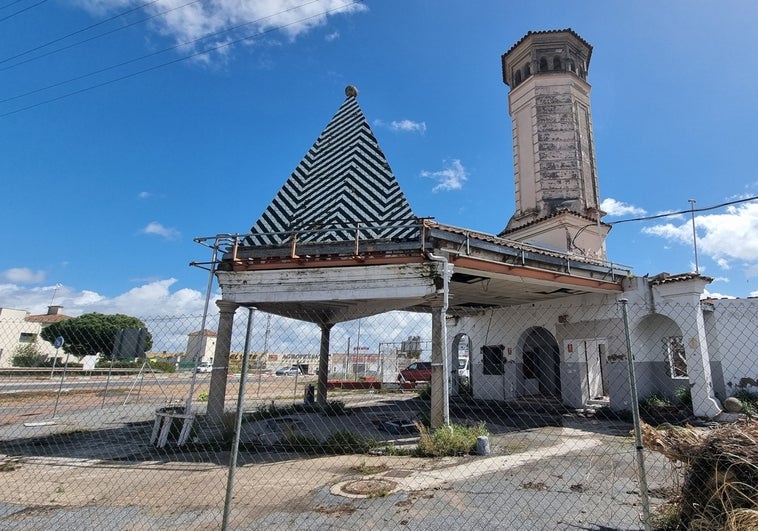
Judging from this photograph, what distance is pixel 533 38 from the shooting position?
20406mm

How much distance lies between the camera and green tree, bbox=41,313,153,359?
43.2 metres

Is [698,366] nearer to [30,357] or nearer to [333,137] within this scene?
[333,137]

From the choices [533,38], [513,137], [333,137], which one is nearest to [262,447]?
[333,137]

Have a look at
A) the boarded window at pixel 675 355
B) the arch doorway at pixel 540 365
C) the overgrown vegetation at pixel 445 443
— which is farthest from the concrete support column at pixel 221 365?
the boarded window at pixel 675 355

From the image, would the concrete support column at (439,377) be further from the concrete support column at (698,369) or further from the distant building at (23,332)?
the distant building at (23,332)

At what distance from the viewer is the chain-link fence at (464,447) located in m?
4.67

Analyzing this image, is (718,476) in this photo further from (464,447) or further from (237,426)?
(464,447)

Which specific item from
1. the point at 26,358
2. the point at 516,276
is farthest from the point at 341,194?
the point at 26,358

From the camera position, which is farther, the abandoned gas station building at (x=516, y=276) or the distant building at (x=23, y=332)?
the distant building at (x=23, y=332)

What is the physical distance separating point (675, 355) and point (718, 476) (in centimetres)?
1453

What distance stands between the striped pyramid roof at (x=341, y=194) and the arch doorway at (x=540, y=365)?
10.2 meters

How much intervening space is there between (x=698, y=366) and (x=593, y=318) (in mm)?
3476

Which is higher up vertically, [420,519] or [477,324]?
[477,324]

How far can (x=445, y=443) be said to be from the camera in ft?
28.6
